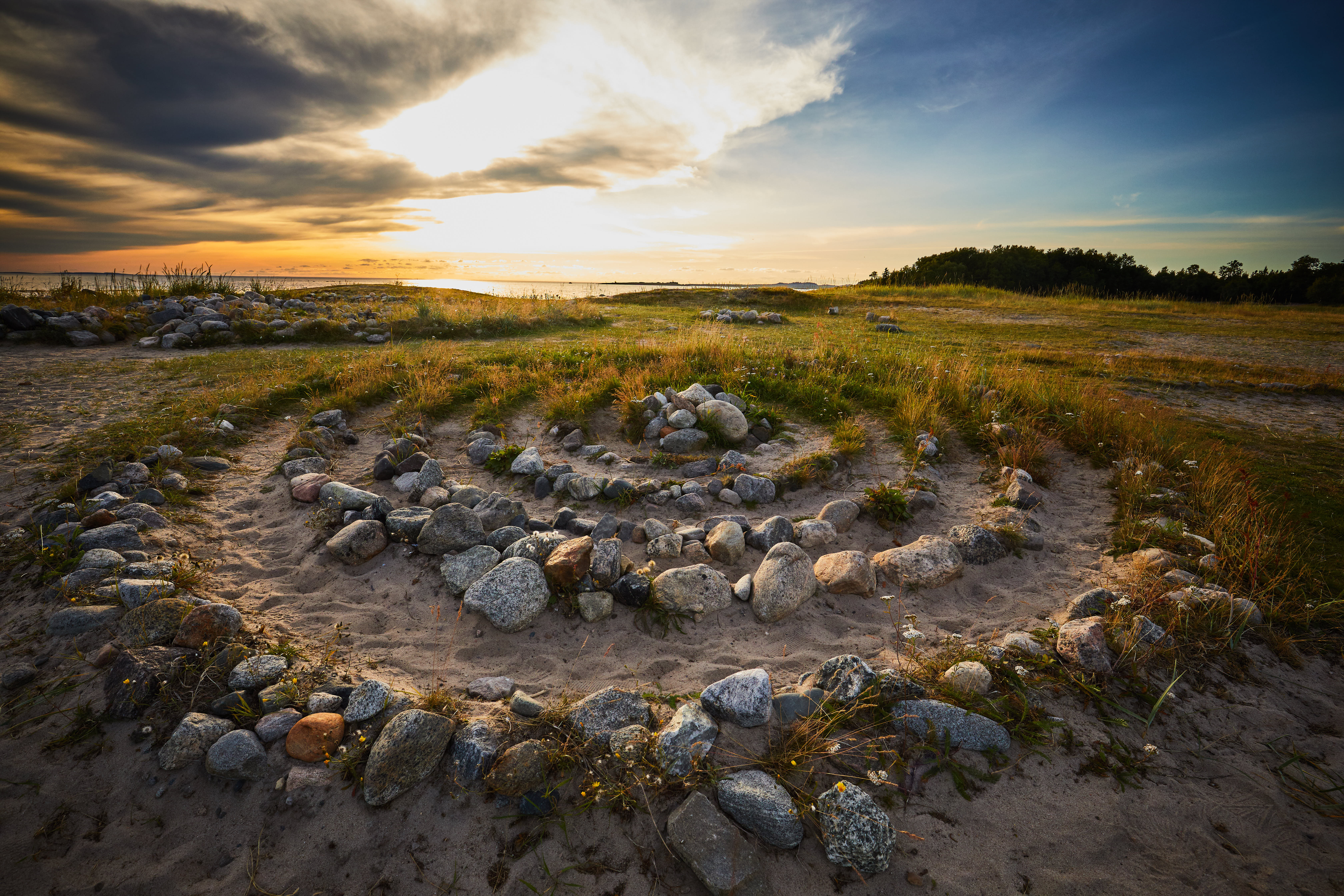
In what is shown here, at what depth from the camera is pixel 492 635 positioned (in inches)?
162

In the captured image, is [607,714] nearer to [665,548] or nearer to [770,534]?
[665,548]

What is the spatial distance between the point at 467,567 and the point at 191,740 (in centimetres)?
200

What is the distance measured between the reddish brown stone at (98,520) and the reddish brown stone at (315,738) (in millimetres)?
3446

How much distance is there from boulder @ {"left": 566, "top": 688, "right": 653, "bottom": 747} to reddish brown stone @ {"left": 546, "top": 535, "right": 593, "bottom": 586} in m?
1.25

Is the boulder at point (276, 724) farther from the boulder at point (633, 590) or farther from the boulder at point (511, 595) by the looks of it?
the boulder at point (633, 590)

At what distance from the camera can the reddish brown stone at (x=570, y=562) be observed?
444cm

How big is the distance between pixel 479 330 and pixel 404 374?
7.27 metres

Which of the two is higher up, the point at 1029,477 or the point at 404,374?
the point at 404,374

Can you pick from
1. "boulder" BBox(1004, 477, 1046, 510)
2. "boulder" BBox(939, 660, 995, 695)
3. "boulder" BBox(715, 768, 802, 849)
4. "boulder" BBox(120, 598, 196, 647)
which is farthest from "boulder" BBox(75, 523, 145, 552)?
"boulder" BBox(1004, 477, 1046, 510)

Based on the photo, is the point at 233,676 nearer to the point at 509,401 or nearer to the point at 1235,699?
the point at 509,401

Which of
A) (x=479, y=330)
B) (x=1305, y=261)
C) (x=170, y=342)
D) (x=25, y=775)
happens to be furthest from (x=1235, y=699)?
(x=1305, y=261)

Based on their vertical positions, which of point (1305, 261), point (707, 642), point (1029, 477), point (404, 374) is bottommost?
point (707, 642)

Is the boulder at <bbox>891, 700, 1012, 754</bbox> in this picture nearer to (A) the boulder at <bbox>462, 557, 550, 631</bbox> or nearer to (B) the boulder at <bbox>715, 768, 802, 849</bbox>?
(B) the boulder at <bbox>715, 768, 802, 849</bbox>

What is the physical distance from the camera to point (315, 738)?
3045 mm
